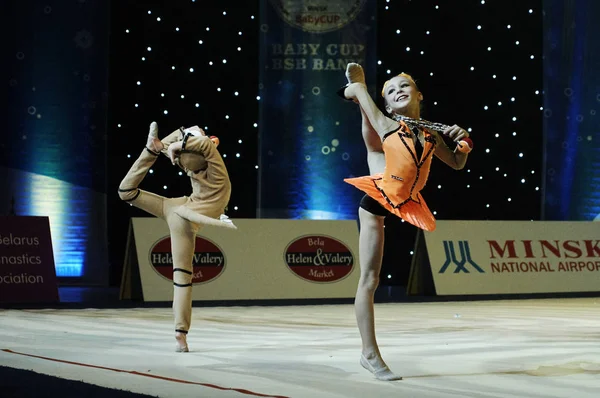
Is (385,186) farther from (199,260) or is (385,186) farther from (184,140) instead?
(199,260)

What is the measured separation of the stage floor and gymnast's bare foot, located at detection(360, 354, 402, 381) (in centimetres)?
6

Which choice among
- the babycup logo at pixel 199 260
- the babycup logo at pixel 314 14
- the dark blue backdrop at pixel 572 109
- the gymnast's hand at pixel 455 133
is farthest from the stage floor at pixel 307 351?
the babycup logo at pixel 314 14

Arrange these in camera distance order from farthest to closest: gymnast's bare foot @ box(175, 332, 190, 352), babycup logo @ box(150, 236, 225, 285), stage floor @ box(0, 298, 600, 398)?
babycup logo @ box(150, 236, 225, 285) < gymnast's bare foot @ box(175, 332, 190, 352) < stage floor @ box(0, 298, 600, 398)

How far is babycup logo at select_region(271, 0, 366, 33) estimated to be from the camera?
11.7m

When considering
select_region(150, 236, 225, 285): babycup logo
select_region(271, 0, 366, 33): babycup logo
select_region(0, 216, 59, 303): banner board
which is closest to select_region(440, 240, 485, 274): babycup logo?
select_region(150, 236, 225, 285): babycup logo

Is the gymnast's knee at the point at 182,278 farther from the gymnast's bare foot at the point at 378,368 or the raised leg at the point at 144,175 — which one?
the gymnast's bare foot at the point at 378,368

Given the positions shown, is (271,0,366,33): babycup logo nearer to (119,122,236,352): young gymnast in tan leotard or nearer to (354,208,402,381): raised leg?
(119,122,236,352): young gymnast in tan leotard

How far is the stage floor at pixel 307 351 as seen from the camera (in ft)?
12.6

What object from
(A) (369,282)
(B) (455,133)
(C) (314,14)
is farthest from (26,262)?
(B) (455,133)

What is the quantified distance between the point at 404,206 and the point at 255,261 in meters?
5.95

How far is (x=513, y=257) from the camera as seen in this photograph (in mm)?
11086

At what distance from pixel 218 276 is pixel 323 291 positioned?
1.21 meters

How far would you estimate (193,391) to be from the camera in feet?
11.9

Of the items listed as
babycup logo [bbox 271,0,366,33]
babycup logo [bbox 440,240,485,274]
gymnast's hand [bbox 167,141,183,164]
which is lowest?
babycup logo [bbox 440,240,485,274]
